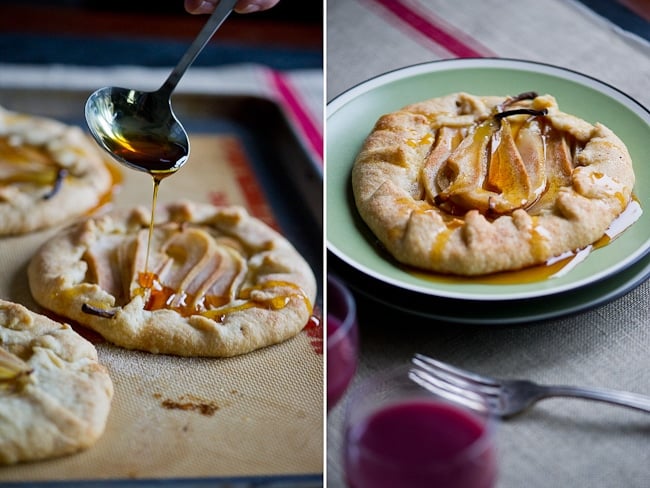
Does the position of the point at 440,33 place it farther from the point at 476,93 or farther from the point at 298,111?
the point at 298,111

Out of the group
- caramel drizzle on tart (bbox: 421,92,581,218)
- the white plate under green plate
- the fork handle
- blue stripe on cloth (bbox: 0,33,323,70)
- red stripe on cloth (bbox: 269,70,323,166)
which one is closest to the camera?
the fork handle

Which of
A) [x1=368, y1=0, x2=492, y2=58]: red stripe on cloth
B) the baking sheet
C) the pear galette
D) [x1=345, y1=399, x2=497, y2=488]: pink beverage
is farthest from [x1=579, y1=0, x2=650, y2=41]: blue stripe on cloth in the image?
[x1=345, y1=399, x2=497, y2=488]: pink beverage

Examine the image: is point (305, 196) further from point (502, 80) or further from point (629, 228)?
point (629, 228)

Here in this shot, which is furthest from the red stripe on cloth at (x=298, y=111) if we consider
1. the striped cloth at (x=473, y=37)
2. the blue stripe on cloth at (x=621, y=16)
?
the blue stripe on cloth at (x=621, y=16)

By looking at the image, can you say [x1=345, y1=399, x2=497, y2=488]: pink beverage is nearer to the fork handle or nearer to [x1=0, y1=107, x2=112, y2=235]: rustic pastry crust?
the fork handle

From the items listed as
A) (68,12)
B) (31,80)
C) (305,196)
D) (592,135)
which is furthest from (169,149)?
(68,12)

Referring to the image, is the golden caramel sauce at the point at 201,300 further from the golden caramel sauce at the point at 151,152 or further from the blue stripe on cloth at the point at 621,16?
→ the blue stripe on cloth at the point at 621,16
